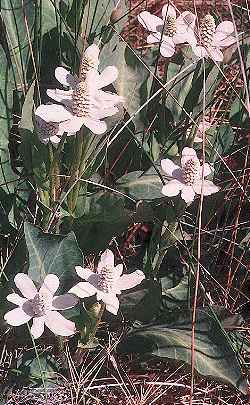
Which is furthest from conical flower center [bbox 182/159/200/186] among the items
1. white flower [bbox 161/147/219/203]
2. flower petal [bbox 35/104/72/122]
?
flower petal [bbox 35/104/72/122]

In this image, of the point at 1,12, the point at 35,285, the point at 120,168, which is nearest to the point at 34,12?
the point at 1,12

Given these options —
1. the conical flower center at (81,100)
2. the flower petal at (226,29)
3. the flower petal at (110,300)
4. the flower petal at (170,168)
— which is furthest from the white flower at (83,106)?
the flower petal at (226,29)

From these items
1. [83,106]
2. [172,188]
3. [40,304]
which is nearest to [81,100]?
[83,106]

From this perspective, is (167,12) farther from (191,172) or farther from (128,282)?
(128,282)

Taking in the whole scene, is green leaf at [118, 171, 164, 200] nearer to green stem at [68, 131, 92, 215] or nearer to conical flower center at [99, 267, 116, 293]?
green stem at [68, 131, 92, 215]

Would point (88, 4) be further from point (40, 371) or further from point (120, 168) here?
point (40, 371)

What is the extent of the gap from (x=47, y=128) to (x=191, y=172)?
232mm

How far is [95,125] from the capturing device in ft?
3.54

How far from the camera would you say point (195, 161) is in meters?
1.18

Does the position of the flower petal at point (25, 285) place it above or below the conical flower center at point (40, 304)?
above

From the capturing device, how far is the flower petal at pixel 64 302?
1.08 meters

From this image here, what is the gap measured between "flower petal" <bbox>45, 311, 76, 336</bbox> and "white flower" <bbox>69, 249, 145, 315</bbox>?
41mm

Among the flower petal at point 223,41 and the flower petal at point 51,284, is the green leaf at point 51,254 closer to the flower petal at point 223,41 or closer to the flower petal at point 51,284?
the flower petal at point 51,284

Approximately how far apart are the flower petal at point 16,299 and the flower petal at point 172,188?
27cm
